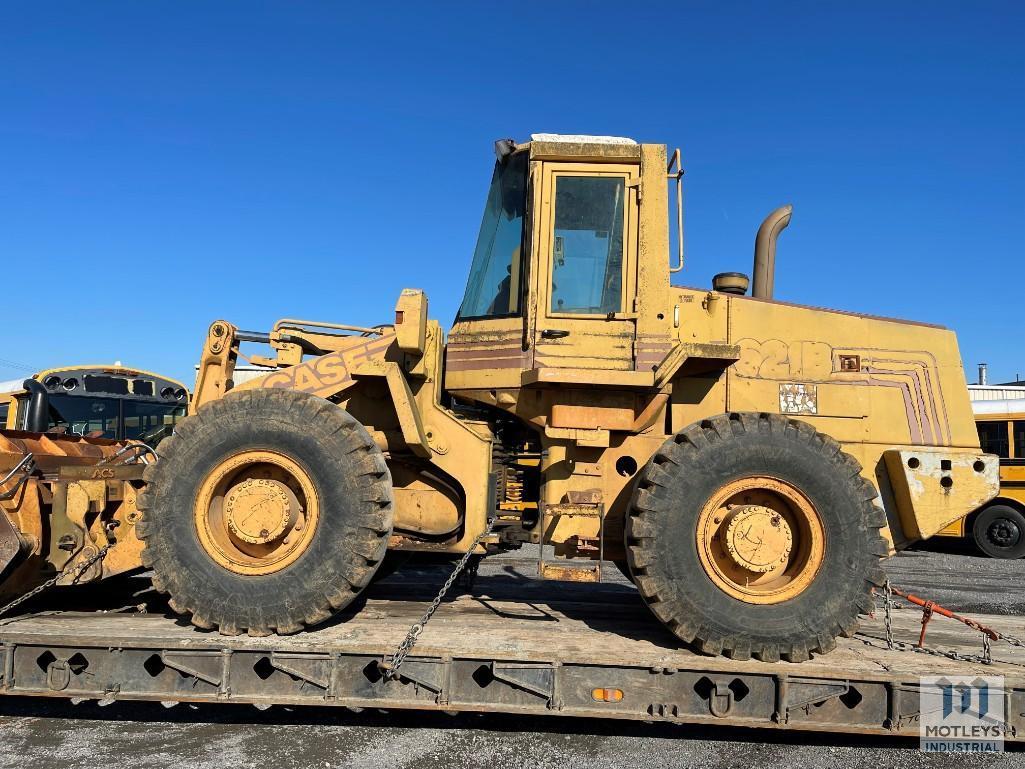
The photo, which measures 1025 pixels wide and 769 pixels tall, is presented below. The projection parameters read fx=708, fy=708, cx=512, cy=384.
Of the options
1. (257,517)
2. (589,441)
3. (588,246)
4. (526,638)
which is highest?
(588,246)

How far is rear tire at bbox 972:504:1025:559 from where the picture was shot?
12977 mm

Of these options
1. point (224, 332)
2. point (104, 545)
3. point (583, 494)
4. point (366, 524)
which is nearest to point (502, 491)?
point (583, 494)

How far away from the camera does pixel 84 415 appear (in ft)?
31.0

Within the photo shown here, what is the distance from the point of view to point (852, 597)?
3975mm

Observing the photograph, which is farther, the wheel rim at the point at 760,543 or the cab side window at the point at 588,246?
the cab side window at the point at 588,246

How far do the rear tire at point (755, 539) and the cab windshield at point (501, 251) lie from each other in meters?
1.48

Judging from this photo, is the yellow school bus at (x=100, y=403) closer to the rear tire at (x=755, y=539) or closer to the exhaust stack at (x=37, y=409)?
the exhaust stack at (x=37, y=409)

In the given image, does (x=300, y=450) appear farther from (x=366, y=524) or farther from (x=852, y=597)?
(x=852, y=597)

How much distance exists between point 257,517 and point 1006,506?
46.1ft

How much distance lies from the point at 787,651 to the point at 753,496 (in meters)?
0.87

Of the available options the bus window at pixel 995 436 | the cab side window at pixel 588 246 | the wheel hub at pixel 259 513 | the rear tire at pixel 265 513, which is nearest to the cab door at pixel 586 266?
the cab side window at pixel 588 246

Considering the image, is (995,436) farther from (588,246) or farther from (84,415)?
(84,415)

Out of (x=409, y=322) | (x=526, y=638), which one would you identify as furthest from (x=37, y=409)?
(x=526, y=638)

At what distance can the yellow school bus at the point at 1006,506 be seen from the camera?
42.7 ft
